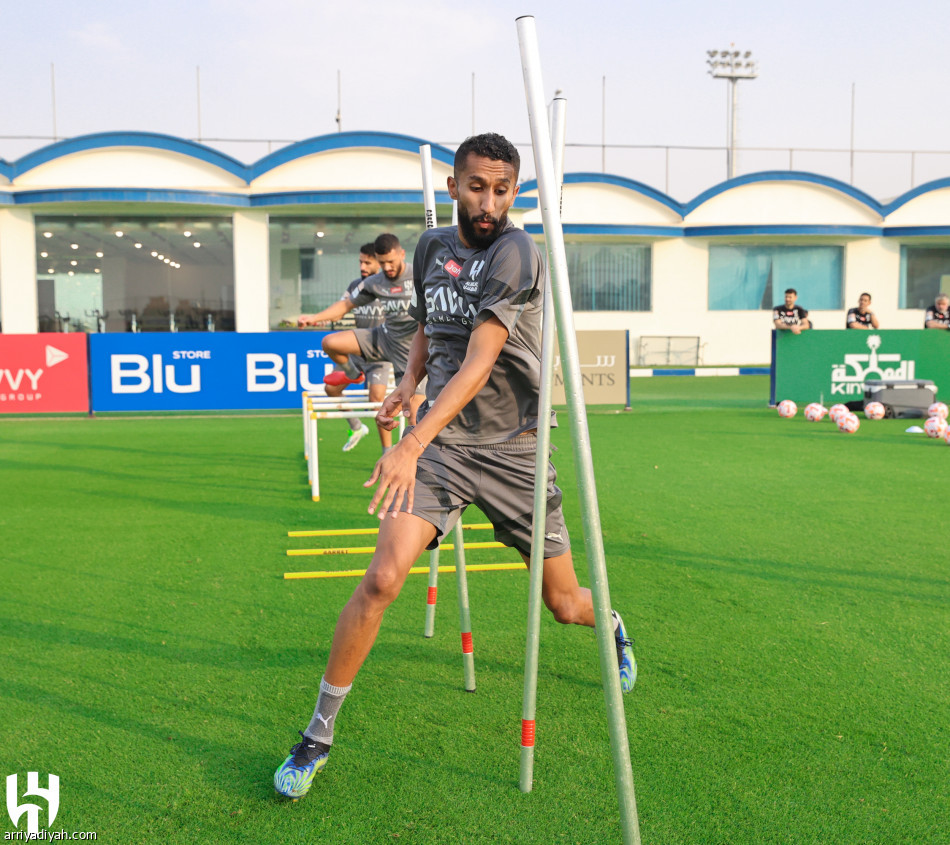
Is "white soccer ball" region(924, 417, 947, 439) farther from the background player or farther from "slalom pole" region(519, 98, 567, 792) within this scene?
"slalom pole" region(519, 98, 567, 792)

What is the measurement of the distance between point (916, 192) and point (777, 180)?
470cm

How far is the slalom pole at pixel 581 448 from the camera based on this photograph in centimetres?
232

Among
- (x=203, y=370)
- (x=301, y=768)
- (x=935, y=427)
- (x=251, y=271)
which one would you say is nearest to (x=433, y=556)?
(x=301, y=768)

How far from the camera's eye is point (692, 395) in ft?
64.5

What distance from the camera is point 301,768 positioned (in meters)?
2.82

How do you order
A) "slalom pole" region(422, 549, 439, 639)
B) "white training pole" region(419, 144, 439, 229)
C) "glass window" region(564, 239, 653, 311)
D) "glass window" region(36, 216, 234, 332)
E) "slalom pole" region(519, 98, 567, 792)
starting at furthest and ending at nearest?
"glass window" region(564, 239, 653, 311)
"glass window" region(36, 216, 234, 332)
"slalom pole" region(422, 549, 439, 639)
"white training pole" region(419, 144, 439, 229)
"slalom pole" region(519, 98, 567, 792)

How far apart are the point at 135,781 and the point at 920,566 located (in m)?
4.61

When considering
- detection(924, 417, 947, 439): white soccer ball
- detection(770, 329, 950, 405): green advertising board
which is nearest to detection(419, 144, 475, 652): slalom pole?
detection(924, 417, 947, 439): white soccer ball

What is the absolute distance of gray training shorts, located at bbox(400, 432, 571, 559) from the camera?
3053 mm

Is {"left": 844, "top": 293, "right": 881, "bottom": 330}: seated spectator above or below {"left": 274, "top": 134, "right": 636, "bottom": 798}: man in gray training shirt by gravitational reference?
above

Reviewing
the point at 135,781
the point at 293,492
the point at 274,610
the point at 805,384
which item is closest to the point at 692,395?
the point at 805,384

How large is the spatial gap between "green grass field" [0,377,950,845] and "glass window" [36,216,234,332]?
18.3 m

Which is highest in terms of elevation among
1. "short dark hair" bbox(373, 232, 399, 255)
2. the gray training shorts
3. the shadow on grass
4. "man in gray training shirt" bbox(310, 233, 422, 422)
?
"short dark hair" bbox(373, 232, 399, 255)

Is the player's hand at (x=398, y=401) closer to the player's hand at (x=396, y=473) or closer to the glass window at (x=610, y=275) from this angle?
the player's hand at (x=396, y=473)
